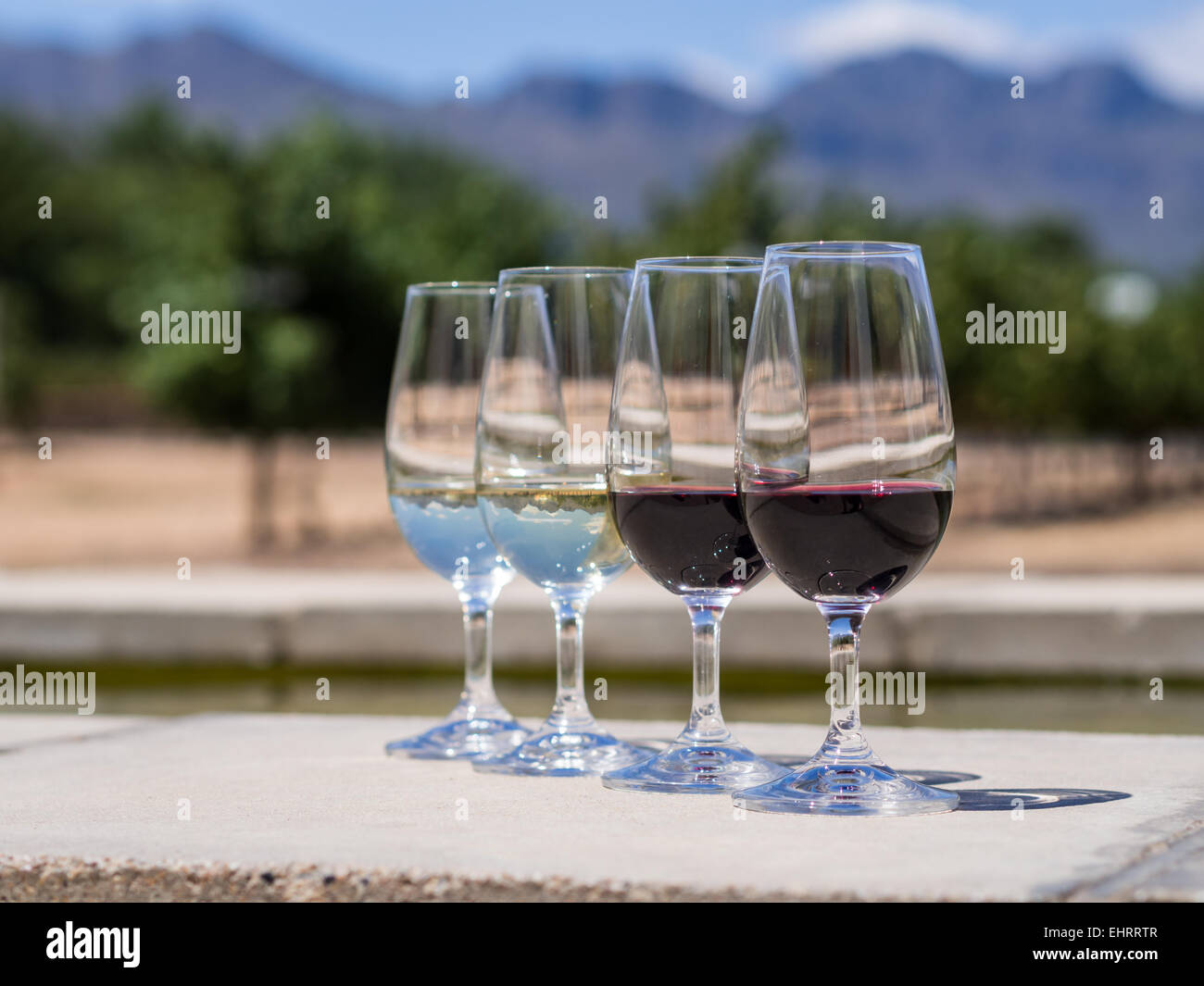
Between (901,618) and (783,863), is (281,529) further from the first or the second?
(783,863)

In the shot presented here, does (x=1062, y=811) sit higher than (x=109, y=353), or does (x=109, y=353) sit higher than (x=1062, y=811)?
(x=109, y=353)

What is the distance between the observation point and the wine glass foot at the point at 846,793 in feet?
7.89

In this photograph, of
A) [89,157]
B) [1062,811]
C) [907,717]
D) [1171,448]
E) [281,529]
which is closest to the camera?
[1062,811]

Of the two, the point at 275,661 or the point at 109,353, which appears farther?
the point at 109,353

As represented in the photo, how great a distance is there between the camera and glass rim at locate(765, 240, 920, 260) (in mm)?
2398

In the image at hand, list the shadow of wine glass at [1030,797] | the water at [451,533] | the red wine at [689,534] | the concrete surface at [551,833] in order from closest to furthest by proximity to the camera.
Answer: the concrete surface at [551,833] → the shadow of wine glass at [1030,797] → the red wine at [689,534] → the water at [451,533]

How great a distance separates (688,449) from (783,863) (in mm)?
762

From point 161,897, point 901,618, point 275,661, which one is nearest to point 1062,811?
point 161,897

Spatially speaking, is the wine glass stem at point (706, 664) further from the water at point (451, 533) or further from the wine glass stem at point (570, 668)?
the water at point (451, 533)

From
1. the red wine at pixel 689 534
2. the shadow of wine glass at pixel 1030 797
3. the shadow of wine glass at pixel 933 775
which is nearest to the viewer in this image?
the shadow of wine glass at pixel 1030 797

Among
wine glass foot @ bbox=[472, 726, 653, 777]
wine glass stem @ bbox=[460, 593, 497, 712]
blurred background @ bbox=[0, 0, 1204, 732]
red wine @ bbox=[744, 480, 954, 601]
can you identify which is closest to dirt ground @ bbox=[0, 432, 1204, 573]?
blurred background @ bbox=[0, 0, 1204, 732]

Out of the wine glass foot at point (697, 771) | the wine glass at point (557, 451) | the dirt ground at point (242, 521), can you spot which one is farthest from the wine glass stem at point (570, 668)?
the dirt ground at point (242, 521)
